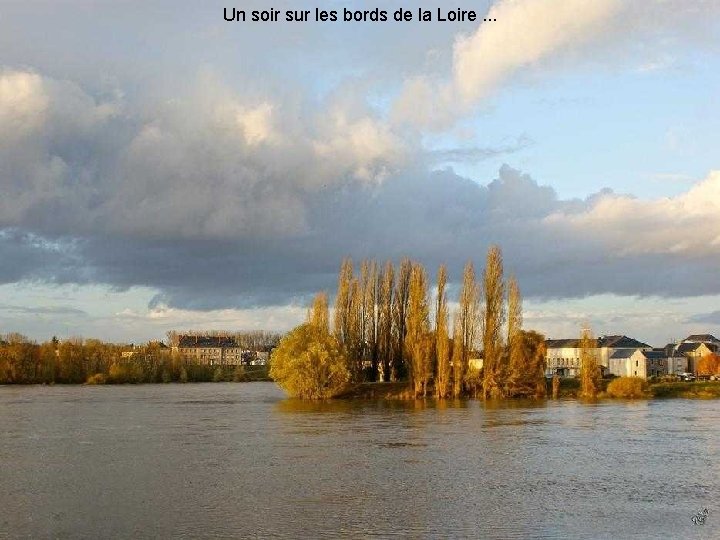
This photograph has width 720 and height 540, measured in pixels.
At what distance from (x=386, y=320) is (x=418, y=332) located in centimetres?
763

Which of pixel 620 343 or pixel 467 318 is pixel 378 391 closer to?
pixel 467 318

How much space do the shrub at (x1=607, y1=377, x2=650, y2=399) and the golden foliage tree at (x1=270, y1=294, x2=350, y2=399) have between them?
79.6 feet

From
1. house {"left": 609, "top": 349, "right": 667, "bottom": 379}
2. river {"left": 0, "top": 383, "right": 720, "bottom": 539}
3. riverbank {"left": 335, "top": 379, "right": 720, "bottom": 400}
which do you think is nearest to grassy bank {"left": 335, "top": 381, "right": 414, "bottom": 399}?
riverbank {"left": 335, "top": 379, "right": 720, "bottom": 400}

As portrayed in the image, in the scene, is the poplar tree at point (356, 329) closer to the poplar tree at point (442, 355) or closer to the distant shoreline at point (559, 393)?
the distant shoreline at point (559, 393)

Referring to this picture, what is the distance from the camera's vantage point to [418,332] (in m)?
74.1

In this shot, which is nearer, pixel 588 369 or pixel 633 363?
pixel 588 369

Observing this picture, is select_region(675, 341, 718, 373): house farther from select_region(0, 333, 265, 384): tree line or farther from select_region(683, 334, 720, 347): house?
select_region(0, 333, 265, 384): tree line

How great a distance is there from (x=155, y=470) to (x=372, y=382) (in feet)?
164

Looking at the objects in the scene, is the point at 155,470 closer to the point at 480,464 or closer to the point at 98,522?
the point at 98,522

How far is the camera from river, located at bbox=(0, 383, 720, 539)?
21031 mm

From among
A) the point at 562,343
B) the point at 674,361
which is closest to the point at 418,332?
the point at 562,343

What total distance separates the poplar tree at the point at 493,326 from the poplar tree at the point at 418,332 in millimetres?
5208

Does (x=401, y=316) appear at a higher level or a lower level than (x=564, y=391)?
higher

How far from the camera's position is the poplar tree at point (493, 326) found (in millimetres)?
72312
